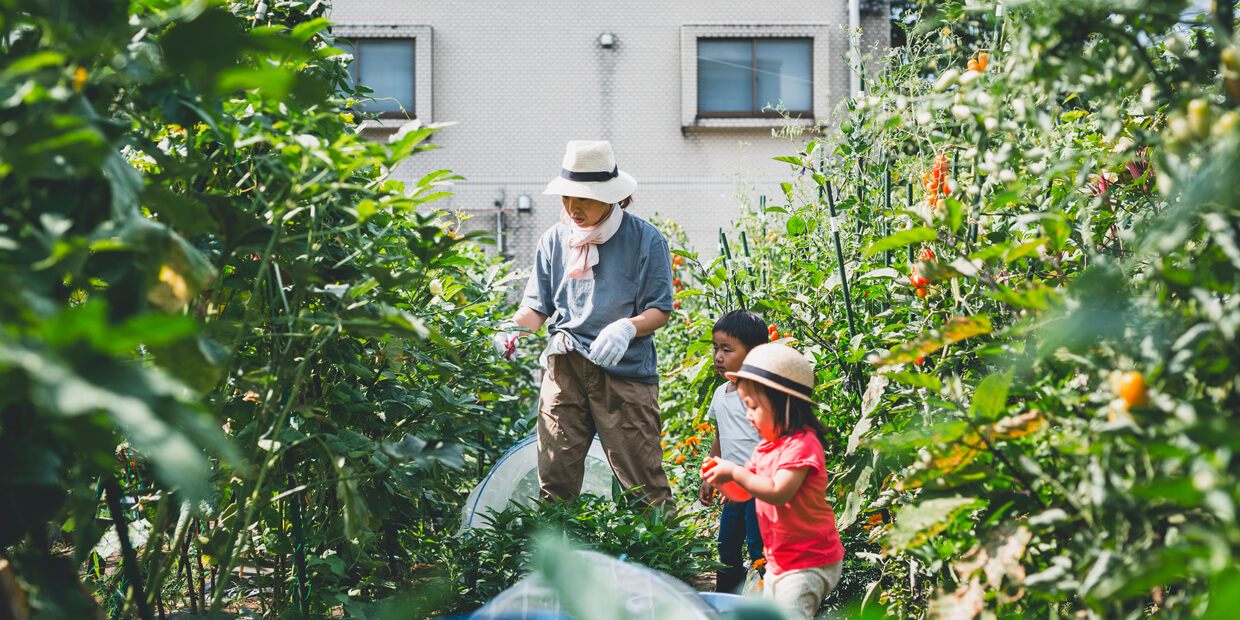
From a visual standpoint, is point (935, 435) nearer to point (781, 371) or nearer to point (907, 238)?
point (907, 238)

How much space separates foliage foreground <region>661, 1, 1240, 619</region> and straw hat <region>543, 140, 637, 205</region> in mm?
1087

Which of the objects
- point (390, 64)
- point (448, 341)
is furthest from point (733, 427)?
point (390, 64)

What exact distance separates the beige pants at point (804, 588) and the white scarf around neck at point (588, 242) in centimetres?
122

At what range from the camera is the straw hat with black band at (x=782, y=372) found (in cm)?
193

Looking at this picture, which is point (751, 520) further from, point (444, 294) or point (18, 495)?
point (18, 495)

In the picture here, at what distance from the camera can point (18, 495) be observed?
0.89m

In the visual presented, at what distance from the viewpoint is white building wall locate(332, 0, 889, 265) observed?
9.09 m

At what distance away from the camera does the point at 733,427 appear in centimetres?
255

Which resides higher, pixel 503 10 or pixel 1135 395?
pixel 503 10

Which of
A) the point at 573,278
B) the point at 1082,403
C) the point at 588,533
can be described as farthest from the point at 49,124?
the point at 573,278

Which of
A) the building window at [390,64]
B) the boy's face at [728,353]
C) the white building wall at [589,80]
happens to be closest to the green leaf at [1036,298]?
the boy's face at [728,353]

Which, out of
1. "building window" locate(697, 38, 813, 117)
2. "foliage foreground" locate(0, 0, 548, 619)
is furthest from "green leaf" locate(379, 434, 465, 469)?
"building window" locate(697, 38, 813, 117)

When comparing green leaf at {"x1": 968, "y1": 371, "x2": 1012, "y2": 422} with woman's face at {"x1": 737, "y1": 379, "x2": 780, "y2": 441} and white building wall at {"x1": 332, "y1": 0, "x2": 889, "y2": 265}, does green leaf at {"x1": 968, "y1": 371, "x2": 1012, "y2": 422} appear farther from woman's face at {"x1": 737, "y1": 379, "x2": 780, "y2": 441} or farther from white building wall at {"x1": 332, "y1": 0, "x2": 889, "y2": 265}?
white building wall at {"x1": 332, "y1": 0, "x2": 889, "y2": 265}

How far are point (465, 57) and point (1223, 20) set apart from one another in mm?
8878
